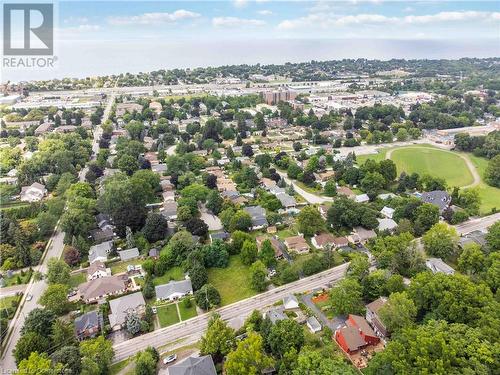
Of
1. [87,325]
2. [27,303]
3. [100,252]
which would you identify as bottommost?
[27,303]

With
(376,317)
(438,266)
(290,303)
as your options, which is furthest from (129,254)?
(438,266)

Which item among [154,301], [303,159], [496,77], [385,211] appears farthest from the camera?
[496,77]

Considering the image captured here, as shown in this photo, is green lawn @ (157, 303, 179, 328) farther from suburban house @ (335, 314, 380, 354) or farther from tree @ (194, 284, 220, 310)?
suburban house @ (335, 314, 380, 354)

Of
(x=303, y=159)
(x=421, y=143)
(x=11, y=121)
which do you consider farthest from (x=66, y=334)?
(x=11, y=121)

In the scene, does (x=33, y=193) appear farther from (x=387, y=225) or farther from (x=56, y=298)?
(x=387, y=225)

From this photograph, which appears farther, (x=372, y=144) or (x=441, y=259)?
(x=372, y=144)

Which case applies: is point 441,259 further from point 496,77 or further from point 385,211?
point 496,77
